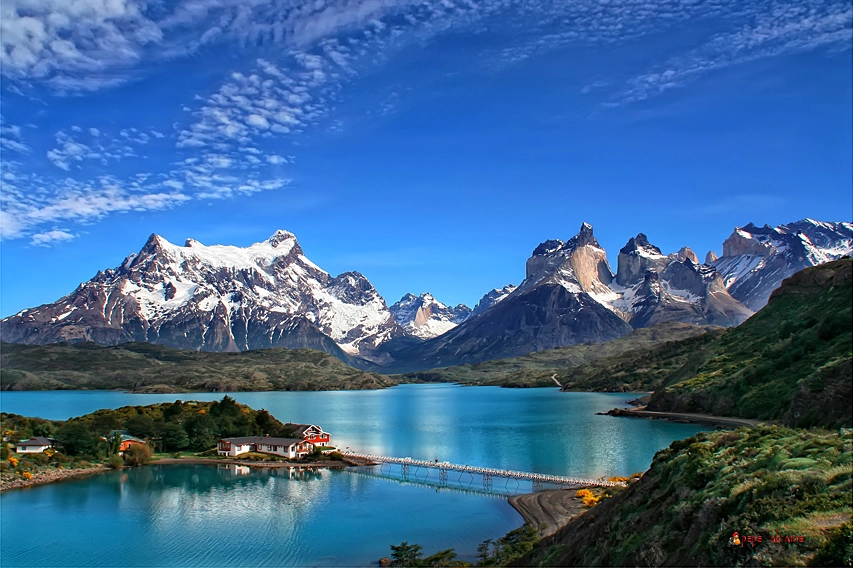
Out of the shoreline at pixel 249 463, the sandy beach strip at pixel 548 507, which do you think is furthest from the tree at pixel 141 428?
the sandy beach strip at pixel 548 507

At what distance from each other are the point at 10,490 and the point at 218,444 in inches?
1052

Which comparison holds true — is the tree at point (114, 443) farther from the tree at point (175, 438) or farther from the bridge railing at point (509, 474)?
the bridge railing at point (509, 474)

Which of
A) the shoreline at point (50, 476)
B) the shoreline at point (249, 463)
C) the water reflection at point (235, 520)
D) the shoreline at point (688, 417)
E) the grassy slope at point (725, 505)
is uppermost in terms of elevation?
the grassy slope at point (725, 505)

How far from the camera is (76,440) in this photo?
252 ft

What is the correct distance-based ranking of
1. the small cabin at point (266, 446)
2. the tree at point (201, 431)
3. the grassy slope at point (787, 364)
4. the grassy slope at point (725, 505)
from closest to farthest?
the grassy slope at point (725, 505) → the grassy slope at point (787, 364) → the small cabin at point (266, 446) → the tree at point (201, 431)

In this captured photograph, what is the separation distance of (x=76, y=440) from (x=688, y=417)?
102 m

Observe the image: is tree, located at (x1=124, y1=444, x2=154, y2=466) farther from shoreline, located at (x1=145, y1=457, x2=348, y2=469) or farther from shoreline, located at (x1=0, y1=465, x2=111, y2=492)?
shoreline, located at (x1=0, y1=465, x2=111, y2=492)

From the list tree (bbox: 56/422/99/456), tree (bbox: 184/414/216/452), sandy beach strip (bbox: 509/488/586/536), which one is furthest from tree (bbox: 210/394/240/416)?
sandy beach strip (bbox: 509/488/586/536)

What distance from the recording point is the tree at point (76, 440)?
252 ft

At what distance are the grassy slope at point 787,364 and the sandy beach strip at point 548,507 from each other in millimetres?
23660

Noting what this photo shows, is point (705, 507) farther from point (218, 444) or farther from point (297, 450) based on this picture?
point (218, 444)

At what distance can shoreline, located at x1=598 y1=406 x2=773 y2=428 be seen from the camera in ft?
303

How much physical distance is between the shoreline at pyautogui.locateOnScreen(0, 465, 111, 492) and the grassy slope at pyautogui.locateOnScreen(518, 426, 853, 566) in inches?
2396

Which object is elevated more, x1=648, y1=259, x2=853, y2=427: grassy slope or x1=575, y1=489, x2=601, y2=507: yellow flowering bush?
x1=648, y1=259, x2=853, y2=427: grassy slope
